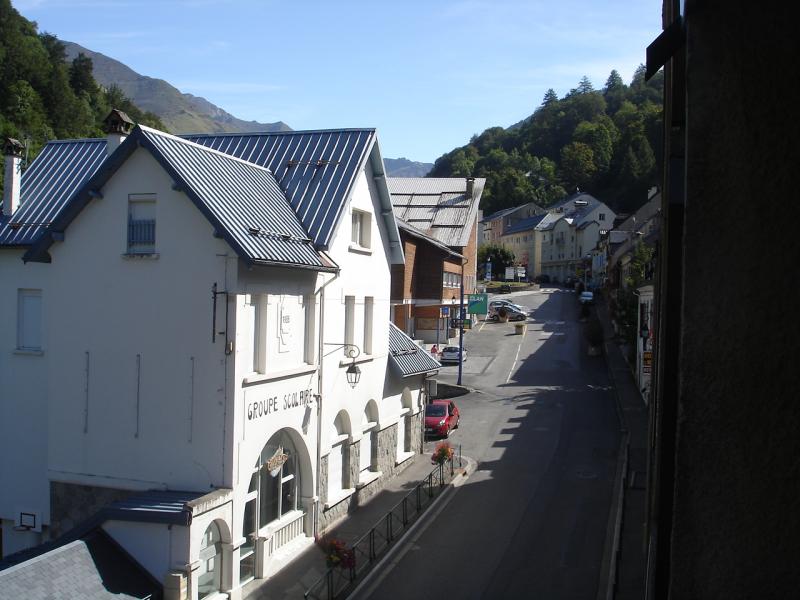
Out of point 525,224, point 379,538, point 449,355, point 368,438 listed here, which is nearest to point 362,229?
point 368,438

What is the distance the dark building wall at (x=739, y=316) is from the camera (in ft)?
7.50

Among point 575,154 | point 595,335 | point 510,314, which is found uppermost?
point 575,154

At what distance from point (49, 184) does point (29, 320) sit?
13.6ft

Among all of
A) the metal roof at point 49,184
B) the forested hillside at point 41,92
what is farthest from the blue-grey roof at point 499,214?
the metal roof at point 49,184

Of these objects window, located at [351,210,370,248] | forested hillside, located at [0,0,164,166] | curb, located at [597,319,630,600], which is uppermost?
forested hillside, located at [0,0,164,166]

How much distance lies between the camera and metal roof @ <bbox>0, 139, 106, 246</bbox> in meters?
18.7

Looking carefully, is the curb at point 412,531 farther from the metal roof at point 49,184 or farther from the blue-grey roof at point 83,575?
the metal roof at point 49,184

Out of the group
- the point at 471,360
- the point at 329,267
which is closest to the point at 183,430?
the point at 329,267

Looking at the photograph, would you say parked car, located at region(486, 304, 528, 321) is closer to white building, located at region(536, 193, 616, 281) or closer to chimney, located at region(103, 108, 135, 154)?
white building, located at region(536, 193, 616, 281)

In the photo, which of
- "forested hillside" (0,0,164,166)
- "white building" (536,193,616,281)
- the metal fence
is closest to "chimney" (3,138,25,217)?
the metal fence

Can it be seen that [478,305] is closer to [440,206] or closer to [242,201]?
[440,206]

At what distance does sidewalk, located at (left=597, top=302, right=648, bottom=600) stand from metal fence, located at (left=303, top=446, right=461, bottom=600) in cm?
548

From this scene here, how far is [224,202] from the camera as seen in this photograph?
16.6 m

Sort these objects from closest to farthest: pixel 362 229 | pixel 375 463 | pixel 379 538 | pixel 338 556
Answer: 1. pixel 338 556
2. pixel 379 538
3. pixel 362 229
4. pixel 375 463
